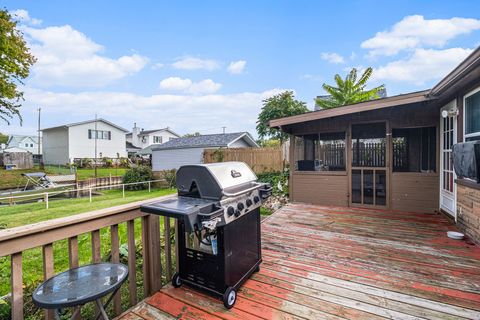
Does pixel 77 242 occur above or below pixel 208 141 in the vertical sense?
below

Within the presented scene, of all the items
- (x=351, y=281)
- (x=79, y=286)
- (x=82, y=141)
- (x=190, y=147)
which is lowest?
(x=351, y=281)

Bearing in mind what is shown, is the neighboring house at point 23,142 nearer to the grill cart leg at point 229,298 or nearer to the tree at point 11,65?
the tree at point 11,65

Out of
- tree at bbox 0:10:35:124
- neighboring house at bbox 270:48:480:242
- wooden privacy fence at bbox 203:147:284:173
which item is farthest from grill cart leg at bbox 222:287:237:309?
tree at bbox 0:10:35:124

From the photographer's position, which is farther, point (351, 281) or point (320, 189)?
point (320, 189)

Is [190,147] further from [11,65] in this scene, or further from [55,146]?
[55,146]

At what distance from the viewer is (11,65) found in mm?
11469

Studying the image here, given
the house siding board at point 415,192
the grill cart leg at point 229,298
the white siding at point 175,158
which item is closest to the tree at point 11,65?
the white siding at point 175,158

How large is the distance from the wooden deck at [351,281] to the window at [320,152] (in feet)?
7.77

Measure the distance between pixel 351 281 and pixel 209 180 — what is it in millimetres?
1852

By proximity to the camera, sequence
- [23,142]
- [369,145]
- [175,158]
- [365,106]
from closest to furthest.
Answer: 1. [365,106]
2. [369,145]
3. [175,158]
4. [23,142]

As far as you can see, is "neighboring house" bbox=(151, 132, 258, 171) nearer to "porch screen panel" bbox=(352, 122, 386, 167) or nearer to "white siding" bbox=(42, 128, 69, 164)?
"white siding" bbox=(42, 128, 69, 164)

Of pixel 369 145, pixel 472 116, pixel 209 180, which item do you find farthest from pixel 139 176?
pixel 472 116

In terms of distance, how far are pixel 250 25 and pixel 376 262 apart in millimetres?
8451

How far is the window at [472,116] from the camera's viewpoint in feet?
11.3
